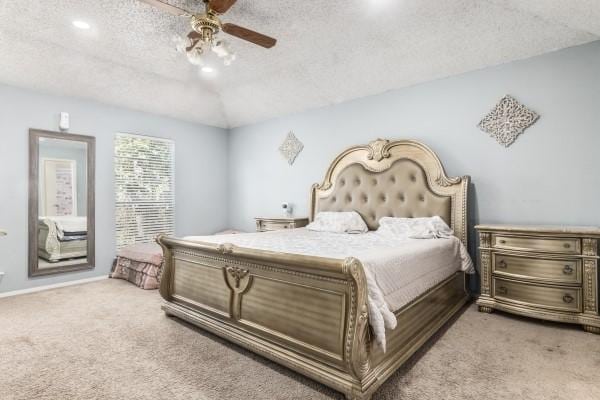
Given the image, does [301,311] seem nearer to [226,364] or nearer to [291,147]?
[226,364]

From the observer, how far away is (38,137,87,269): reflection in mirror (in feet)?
13.1

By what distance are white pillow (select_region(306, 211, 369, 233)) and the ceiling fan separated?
210cm

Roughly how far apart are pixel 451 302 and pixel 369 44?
108 inches

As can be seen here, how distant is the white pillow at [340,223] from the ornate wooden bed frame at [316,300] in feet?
1.65

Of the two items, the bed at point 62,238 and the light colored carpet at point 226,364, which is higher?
the bed at point 62,238

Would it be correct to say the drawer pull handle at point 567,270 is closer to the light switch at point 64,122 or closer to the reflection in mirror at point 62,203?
the reflection in mirror at point 62,203

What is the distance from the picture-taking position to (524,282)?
9.18ft

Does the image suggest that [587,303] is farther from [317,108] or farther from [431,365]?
[317,108]

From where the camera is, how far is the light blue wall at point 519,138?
2922 millimetres

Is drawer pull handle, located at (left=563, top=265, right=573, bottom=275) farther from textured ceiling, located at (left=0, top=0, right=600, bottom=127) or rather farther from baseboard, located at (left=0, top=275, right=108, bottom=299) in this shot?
baseboard, located at (left=0, top=275, right=108, bottom=299)

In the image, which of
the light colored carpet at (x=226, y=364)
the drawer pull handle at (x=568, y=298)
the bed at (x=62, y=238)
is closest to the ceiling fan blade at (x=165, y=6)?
the light colored carpet at (x=226, y=364)

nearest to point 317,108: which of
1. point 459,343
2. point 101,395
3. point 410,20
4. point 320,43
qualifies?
point 320,43

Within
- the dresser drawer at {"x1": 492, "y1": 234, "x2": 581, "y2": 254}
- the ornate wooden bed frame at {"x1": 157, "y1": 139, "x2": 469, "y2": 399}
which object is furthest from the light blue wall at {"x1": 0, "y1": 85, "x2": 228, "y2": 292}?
the dresser drawer at {"x1": 492, "y1": 234, "x2": 581, "y2": 254}

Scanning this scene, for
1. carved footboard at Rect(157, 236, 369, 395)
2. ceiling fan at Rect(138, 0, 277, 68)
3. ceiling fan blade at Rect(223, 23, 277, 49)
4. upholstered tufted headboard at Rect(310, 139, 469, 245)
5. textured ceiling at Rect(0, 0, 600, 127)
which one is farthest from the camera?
upholstered tufted headboard at Rect(310, 139, 469, 245)
